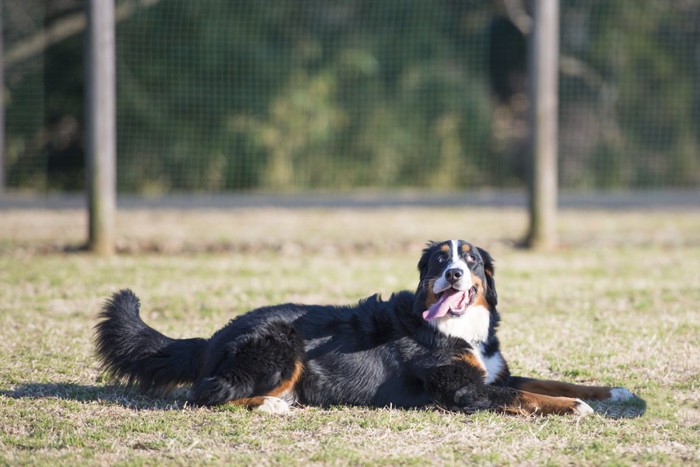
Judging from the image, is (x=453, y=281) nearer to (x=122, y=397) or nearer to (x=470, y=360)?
(x=470, y=360)

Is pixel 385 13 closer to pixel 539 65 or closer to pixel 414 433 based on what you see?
pixel 539 65

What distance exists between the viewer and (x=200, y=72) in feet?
62.7

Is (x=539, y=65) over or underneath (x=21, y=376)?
over

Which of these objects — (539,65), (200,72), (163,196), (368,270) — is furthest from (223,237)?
(200,72)

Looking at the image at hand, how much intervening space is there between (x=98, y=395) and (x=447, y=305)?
78.2 inches

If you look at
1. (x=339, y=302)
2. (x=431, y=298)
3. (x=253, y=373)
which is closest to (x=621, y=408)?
(x=431, y=298)

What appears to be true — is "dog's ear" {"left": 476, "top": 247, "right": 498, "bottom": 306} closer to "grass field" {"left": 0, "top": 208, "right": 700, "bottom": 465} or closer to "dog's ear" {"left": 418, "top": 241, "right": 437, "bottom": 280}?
"dog's ear" {"left": 418, "top": 241, "right": 437, "bottom": 280}

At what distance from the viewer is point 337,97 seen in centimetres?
2023

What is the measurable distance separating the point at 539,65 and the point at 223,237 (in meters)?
4.39

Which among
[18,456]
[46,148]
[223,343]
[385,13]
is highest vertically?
[385,13]

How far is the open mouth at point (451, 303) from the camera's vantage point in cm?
514

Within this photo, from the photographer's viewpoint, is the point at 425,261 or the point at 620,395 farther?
the point at 425,261

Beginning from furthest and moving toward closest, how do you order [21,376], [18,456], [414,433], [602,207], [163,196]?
[163,196]
[602,207]
[21,376]
[414,433]
[18,456]

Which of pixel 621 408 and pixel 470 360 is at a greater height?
pixel 470 360
